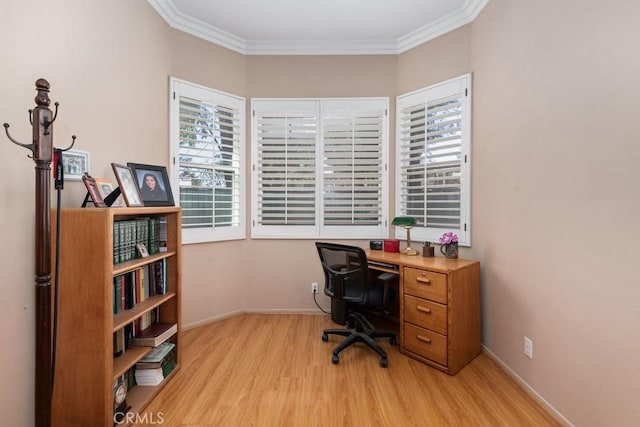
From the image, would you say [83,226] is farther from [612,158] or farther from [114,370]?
[612,158]

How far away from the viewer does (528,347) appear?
6.61 feet

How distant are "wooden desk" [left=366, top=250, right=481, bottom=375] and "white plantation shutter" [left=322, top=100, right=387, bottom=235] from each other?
2.95 ft

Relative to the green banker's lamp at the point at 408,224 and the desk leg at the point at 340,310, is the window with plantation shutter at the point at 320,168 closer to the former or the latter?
the green banker's lamp at the point at 408,224

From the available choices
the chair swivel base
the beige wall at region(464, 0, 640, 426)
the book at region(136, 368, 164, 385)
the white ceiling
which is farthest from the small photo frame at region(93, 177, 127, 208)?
the beige wall at region(464, 0, 640, 426)

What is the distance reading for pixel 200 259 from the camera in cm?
303

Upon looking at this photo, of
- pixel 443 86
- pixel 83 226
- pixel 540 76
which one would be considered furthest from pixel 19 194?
pixel 443 86

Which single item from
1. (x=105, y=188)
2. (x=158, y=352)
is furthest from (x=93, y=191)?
(x=158, y=352)

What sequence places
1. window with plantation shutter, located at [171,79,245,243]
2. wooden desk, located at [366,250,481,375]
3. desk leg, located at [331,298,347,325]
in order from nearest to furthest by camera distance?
wooden desk, located at [366,250,481,375], desk leg, located at [331,298,347,325], window with plantation shutter, located at [171,79,245,243]

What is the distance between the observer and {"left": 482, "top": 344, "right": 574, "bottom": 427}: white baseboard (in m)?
1.73

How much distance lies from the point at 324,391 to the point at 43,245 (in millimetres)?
1810

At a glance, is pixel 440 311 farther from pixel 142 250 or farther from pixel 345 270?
pixel 142 250

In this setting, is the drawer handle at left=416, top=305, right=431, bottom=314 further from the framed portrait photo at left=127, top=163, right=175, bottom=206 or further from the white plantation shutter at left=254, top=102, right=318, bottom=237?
the framed portrait photo at left=127, top=163, right=175, bottom=206

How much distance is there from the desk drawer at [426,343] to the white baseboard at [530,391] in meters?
0.47

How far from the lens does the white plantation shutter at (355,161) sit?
3314 mm
